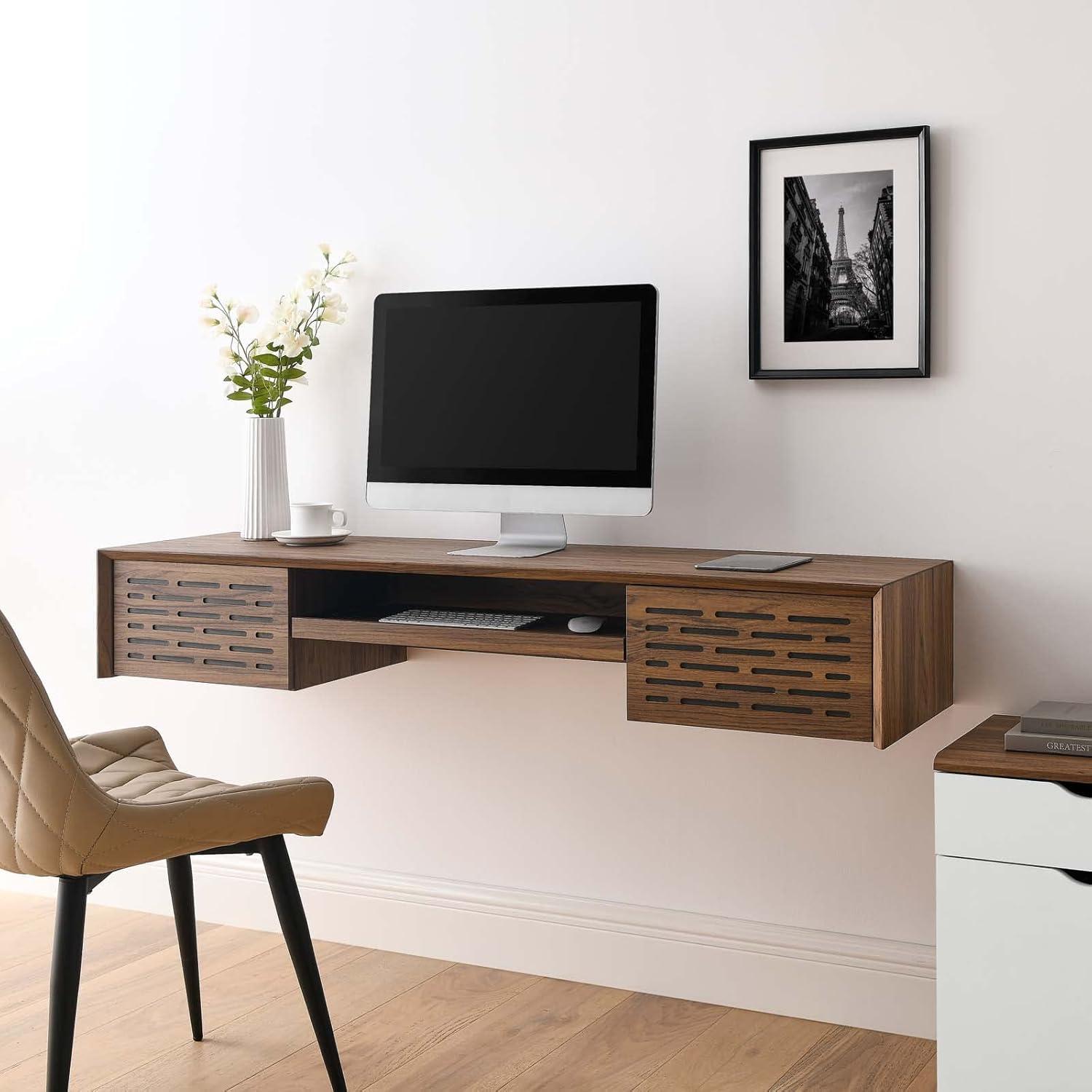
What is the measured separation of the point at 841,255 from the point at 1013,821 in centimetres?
106

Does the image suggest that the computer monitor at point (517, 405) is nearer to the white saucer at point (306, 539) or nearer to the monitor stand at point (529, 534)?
the monitor stand at point (529, 534)

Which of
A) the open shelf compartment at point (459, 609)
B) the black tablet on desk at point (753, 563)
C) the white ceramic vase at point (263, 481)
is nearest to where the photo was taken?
the black tablet on desk at point (753, 563)

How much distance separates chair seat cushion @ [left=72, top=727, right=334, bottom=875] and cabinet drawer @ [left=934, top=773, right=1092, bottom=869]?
3.14 ft

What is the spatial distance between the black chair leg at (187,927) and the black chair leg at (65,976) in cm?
38

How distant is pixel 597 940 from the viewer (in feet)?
8.89

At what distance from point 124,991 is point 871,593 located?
174 cm

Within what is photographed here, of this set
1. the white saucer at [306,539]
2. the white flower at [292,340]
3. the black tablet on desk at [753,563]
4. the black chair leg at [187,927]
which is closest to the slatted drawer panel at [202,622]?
the white saucer at [306,539]

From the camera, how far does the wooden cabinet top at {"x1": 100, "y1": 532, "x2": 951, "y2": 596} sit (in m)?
2.11

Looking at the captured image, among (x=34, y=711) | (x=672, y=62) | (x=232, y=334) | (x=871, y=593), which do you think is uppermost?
(x=672, y=62)

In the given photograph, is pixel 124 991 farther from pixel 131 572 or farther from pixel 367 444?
pixel 367 444

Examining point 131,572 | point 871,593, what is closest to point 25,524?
point 131,572

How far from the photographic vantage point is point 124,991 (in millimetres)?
2709

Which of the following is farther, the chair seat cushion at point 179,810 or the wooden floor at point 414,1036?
the wooden floor at point 414,1036

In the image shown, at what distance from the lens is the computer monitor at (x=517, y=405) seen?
7.91ft
